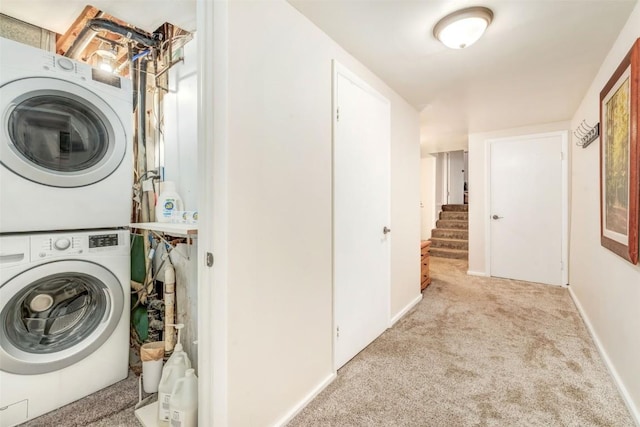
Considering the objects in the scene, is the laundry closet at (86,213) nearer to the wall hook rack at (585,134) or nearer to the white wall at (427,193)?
the wall hook rack at (585,134)

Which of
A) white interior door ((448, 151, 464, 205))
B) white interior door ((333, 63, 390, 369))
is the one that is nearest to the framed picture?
white interior door ((333, 63, 390, 369))

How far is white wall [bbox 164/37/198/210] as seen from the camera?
1.73 m

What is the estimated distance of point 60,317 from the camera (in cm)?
164

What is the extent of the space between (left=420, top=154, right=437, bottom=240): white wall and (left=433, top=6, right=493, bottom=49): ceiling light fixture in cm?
515

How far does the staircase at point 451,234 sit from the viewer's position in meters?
5.70

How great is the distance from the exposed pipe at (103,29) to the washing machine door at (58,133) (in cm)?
49

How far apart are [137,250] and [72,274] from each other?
52cm

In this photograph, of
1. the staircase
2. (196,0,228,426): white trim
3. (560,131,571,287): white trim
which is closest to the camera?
(196,0,228,426): white trim

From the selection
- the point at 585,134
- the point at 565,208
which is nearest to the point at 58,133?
the point at 585,134

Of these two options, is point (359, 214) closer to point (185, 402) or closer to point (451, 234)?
point (185, 402)

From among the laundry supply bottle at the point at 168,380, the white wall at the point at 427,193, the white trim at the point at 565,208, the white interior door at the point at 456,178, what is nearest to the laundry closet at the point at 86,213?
the laundry supply bottle at the point at 168,380

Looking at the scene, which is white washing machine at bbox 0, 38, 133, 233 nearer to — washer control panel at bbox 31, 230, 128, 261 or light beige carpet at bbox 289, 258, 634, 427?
washer control panel at bbox 31, 230, 128, 261

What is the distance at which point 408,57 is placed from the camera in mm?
2062

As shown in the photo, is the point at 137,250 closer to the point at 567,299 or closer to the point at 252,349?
the point at 252,349
